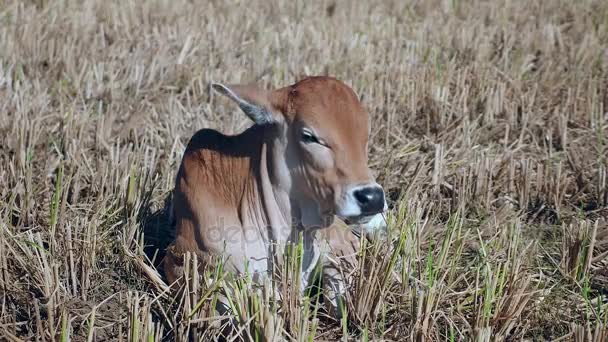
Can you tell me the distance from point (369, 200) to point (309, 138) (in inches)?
14.6

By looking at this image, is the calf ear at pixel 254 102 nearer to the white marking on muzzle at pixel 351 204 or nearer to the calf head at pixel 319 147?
the calf head at pixel 319 147

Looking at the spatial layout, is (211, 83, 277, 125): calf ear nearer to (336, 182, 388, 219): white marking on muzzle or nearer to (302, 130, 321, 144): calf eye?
(302, 130, 321, 144): calf eye

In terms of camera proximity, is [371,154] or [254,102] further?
[371,154]

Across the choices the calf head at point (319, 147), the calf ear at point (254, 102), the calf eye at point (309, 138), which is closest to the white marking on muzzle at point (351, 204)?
the calf head at point (319, 147)

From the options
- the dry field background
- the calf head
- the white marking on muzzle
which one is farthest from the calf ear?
the dry field background

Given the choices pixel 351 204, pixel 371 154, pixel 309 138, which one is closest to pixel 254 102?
pixel 309 138

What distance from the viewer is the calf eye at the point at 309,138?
10.7 ft

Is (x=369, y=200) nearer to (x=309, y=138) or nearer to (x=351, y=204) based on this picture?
(x=351, y=204)

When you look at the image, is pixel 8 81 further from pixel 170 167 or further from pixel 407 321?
pixel 407 321

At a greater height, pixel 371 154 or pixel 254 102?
pixel 254 102

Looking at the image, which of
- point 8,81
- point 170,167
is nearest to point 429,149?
point 170,167

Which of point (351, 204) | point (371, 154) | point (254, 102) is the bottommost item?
point (371, 154)

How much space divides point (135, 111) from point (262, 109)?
222 centimetres

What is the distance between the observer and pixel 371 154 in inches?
195
